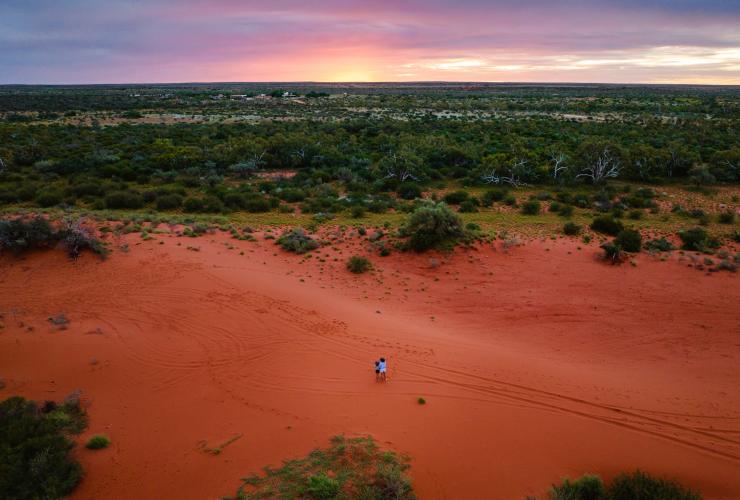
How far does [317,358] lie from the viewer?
1172 cm

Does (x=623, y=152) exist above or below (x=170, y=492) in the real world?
above

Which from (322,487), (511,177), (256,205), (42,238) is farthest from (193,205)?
(511,177)

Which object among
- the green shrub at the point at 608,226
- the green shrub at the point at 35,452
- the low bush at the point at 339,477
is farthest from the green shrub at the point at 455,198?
the green shrub at the point at 35,452

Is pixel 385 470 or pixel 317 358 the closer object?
pixel 385 470

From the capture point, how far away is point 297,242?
19.1 meters

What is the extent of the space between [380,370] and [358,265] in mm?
7047

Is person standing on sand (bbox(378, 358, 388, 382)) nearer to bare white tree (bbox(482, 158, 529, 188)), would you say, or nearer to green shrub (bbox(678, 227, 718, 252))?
green shrub (bbox(678, 227, 718, 252))

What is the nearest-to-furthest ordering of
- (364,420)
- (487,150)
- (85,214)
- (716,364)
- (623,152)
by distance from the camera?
(364,420) < (716,364) < (85,214) < (623,152) < (487,150)

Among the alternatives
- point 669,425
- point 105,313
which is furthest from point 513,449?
point 105,313

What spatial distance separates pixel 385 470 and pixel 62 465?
5.76 meters

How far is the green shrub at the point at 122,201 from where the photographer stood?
25539 millimetres

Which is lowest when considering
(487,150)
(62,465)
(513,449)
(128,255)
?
(513,449)

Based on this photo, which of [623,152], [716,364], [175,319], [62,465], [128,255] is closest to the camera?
[62,465]

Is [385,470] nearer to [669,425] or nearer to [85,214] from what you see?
[669,425]
